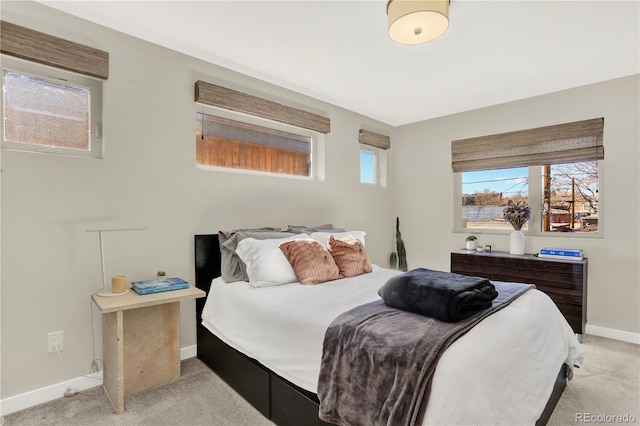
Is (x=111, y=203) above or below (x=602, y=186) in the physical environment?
below

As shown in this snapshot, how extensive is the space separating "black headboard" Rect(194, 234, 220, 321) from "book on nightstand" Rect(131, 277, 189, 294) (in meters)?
0.34

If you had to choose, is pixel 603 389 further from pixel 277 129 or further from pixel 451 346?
pixel 277 129

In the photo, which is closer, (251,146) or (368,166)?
(251,146)

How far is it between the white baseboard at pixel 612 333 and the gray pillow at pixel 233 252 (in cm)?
320

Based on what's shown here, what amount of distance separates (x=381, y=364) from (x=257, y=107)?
255cm

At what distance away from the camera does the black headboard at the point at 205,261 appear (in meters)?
2.70

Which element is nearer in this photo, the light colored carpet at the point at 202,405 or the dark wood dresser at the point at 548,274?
the light colored carpet at the point at 202,405

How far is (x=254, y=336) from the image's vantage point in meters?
1.94

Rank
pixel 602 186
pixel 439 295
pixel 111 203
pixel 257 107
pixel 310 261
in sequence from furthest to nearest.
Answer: pixel 602 186 → pixel 257 107 → pixel 310 261 → pixel 111 203 → pixel 439 295

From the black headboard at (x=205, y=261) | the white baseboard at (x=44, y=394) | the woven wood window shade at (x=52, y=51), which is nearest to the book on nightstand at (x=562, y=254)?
the black headboard at (x=205, y=261)

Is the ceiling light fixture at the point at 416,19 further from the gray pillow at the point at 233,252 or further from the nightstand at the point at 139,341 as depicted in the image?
the nightstand at the point at 139,341

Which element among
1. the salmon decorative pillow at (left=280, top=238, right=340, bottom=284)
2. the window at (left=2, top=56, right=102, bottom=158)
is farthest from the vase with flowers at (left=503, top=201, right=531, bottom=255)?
the window at (left=2, top=56, right=102, bottom=158)

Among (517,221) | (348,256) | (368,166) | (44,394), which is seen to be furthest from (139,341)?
(517,221)

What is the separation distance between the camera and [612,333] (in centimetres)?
313
